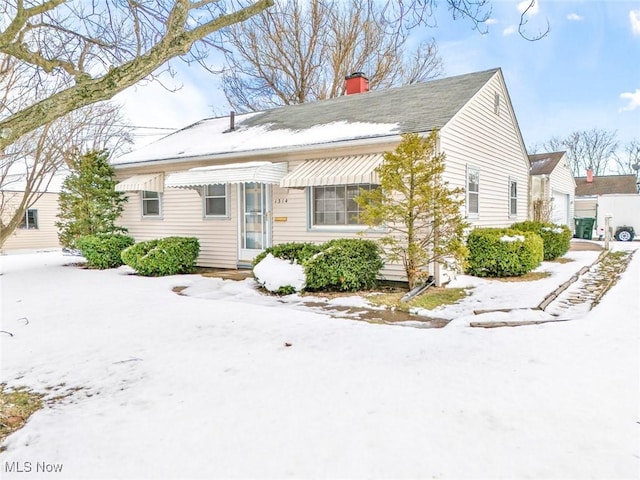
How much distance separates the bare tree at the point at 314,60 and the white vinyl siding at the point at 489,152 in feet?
34.1

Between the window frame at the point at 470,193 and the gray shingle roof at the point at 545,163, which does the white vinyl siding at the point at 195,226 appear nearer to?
the window frame at the point at 470,193

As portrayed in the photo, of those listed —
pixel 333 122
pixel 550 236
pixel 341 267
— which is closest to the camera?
pixel 341 267

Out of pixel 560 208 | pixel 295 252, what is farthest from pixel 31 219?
pixel 560 208

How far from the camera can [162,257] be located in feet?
33.3

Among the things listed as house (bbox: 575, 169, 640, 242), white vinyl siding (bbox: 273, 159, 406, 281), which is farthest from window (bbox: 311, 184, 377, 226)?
house (bbox: 575, 169, 640, 242)

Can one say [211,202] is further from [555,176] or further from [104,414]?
[555,176]

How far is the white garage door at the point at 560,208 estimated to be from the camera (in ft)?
65.9

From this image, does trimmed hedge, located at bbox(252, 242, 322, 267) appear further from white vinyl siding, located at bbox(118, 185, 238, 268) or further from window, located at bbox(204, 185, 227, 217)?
window, located at bbox(204, 185, 227, 217)

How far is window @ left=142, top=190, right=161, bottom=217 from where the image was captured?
12671mm

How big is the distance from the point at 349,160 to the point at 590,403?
257 inches

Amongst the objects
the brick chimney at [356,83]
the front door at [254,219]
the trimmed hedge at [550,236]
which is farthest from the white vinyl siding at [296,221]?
the brick chimney at [356,83]

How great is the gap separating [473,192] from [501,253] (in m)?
1.90

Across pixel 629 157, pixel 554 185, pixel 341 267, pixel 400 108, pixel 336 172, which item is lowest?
pixel 341 267

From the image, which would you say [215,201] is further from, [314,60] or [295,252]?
[314,60]
